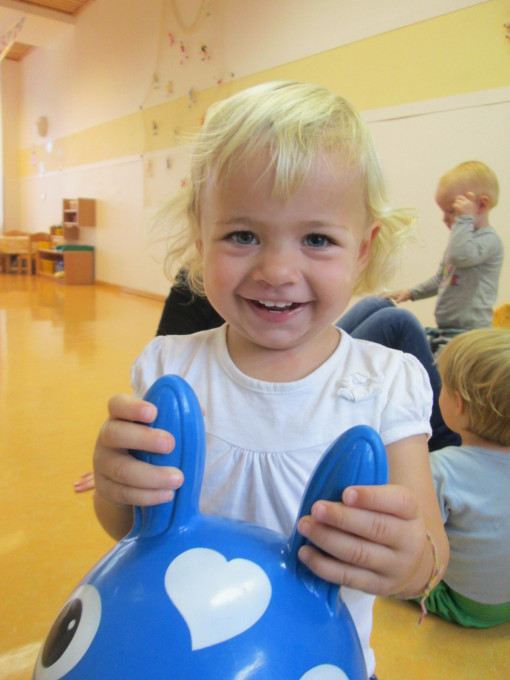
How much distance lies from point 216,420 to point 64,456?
1.20 m

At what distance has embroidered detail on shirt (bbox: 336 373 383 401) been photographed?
56 cm

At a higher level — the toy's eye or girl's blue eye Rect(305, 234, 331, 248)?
girl's blue eye Rect(305, 234, 331, 248)

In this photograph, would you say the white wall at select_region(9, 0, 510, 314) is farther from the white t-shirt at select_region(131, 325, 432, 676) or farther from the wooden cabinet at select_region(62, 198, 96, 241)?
the white t-shirt at select_region(131, 325, 432, 676)

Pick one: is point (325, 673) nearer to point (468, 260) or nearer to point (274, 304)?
point (274, 304)

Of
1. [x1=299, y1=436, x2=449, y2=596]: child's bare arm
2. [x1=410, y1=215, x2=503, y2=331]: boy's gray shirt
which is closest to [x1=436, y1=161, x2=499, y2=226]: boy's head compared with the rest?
[x1=410, y1=215, x2=503, y2=331]: boy's gray shirt

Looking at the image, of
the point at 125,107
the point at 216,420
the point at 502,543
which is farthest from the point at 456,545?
the point at 125,107

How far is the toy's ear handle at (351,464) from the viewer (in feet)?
1.25

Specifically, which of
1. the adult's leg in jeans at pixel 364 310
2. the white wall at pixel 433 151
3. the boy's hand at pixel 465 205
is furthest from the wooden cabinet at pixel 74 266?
the adult's leg in jeans at pixel 364 310

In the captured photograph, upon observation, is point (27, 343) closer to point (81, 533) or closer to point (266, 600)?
point (81, 533)

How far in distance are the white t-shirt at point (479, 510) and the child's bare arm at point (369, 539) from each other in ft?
1.86

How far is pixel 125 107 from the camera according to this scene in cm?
555

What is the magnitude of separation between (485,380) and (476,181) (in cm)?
128

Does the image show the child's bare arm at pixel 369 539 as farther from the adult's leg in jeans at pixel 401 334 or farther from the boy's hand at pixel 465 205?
the boy's hand at pixel 465 205

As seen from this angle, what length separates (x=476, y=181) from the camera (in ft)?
6.57
